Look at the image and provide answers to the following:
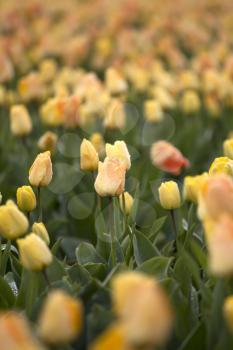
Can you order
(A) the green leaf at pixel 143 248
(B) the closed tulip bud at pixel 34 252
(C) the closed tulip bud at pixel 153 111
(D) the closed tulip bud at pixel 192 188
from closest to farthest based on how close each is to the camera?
(B) the closed tulip bud at pixel 34 252 → (D) the closed tulip bud at pixel 192 188 → (A) the green leaf at pixel 143 248 → (C) the closed tulip bud at pixel 153 111

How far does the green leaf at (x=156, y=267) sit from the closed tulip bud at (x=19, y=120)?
4.28ft

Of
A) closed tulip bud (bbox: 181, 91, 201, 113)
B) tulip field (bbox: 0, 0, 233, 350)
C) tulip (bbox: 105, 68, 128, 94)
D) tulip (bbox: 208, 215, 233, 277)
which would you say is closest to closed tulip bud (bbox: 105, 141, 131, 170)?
tulip field (bbox: 0, 0, 233, 350)

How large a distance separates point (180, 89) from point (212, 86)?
1.70ft

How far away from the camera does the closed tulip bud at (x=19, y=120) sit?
9.21 feet

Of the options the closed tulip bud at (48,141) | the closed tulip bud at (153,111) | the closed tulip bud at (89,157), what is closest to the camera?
the closed tulip bud at (89,157)

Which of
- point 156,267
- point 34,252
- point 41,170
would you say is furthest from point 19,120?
point 34,252

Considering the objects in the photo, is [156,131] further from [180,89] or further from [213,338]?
[213,338]

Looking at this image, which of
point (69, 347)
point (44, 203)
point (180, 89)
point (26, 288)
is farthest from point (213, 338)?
point (180, 89)

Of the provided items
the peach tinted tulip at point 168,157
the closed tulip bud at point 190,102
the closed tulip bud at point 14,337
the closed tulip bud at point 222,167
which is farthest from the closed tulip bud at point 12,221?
the closed tulip bud at point 190,102

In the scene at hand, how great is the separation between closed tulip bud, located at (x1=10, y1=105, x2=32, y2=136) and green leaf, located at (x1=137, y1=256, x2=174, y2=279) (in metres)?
1.30

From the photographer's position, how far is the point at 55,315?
100cm

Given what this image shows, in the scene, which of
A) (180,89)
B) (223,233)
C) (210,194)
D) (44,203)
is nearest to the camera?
(223,233)

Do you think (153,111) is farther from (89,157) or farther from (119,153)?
(119,153)

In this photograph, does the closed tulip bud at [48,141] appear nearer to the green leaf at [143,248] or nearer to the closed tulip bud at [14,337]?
the green leaf at [143,248]
